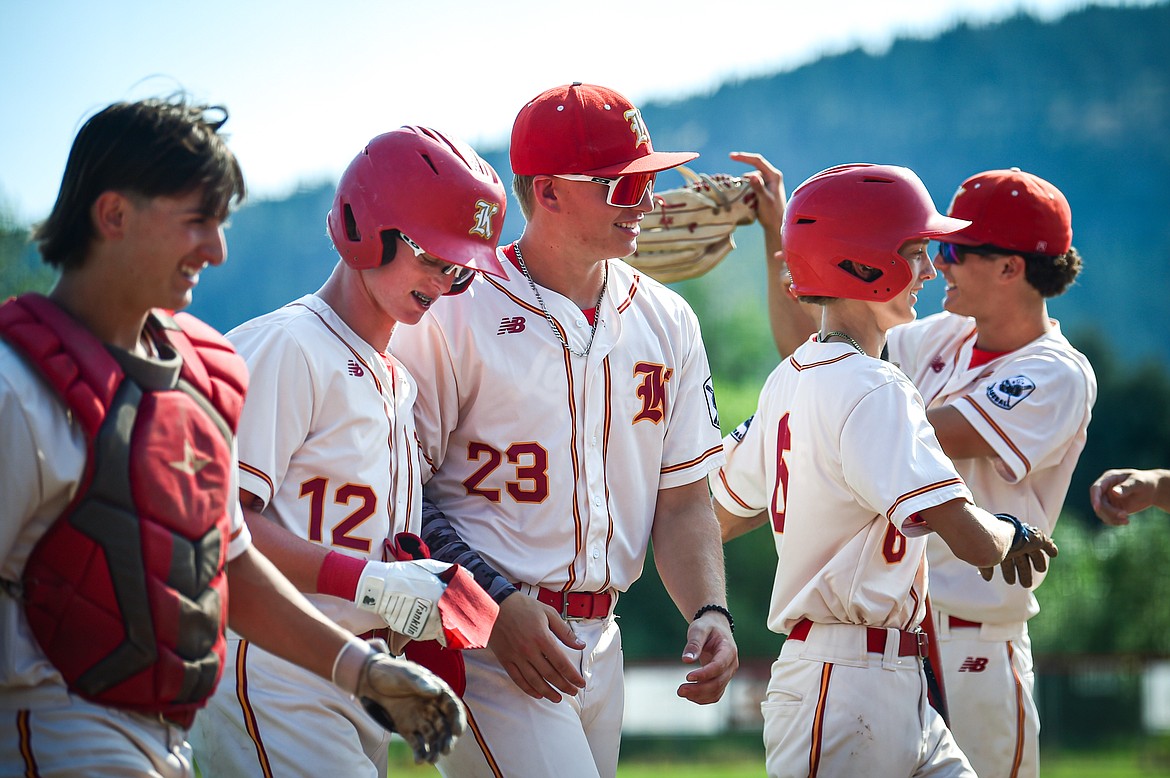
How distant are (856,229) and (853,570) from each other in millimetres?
1231

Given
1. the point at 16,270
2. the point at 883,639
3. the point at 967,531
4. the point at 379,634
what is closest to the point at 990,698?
the point at 883,639

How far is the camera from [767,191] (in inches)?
245

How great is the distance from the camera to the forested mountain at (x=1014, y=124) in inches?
4988

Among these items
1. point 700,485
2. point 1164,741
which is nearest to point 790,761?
point 700,485

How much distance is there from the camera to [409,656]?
4145 millimetres

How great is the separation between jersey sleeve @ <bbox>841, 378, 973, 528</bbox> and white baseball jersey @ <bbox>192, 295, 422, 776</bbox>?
5.08ft

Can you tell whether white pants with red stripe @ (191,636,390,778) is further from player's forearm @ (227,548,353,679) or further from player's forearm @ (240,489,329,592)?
player's forearm @ (227,548,353,679)

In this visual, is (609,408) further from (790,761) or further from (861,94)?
(861,94)

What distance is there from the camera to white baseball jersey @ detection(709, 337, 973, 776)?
4312mm

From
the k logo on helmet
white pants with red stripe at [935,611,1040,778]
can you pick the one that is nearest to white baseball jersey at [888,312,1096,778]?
white pants with red stripe at [935,611,1040,778]

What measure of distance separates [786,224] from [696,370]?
0.66 m

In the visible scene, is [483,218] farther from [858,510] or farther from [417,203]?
[858,510]

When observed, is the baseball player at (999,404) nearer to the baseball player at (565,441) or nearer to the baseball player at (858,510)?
the baseball player at (858,510)

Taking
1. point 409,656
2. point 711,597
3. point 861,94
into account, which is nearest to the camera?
point 409,656
